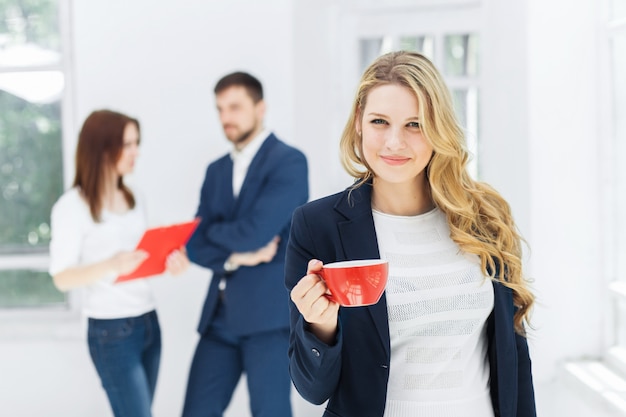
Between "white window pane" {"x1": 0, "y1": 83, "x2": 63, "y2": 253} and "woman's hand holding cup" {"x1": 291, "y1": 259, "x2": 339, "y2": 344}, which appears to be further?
"white window pane" {"x1": 0, "y1": 83, "x2": 63, "y2": 253}

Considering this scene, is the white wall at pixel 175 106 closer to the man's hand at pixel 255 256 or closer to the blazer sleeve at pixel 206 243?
the blazer sleeve at pixel 206 243

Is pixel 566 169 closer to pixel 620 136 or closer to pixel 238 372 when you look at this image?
pixel 620 136

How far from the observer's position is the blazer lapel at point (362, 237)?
4.58 ft

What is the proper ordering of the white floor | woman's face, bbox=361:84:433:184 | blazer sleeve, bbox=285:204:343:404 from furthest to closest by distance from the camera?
the white floor → woman's face, bbox=361:84:433:184 → blazer sleeve, bbox=285:204:343:404

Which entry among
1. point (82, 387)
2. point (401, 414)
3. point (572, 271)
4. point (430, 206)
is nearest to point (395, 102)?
point (430, 206)

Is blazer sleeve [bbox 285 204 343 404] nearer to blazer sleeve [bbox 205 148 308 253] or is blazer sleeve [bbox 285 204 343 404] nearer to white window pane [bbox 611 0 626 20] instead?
blazer sleeve [bbox 205 148 308 253]

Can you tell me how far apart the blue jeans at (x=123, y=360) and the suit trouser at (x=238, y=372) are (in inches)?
7.9

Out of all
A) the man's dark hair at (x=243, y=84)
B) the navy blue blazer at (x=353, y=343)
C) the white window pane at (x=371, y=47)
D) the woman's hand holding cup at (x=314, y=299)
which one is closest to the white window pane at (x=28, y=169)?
the man's dark hair at (x=243, y=84)

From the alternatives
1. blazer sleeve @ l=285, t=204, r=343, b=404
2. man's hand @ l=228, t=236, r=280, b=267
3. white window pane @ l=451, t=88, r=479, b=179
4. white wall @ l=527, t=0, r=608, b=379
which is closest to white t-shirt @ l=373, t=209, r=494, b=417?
blazer sleeve @ l=285, t=204, r=343, b=404

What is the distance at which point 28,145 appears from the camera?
3.93 meters

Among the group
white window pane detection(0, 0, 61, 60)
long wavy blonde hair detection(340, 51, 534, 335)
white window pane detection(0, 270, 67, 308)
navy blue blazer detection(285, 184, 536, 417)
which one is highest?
white window pane detection(0, 0, 61, 60)

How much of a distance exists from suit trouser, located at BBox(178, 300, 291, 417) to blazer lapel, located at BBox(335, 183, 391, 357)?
4.54 ft

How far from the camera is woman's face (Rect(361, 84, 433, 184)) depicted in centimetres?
144

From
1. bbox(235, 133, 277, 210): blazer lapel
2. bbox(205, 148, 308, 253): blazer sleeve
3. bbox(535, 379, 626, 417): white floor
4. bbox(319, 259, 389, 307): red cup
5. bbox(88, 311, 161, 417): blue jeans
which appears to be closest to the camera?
bbox(319, 259, 389, 307): red cup
